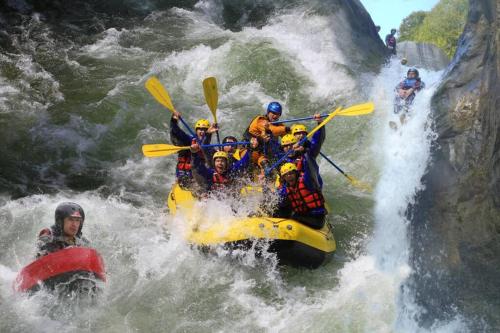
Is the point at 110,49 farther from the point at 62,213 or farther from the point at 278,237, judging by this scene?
the point at 278,237

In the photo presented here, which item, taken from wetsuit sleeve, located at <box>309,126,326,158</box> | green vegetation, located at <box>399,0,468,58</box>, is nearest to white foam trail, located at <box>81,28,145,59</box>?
wetsuit sleeve, located at <box>309,126,326,158</box>

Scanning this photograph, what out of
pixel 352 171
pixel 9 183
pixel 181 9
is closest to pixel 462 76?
pixel 352 171

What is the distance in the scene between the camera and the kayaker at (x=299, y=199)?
17.5 ft

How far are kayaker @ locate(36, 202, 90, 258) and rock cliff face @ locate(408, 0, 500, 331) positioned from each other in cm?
328

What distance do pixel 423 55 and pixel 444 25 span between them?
12662mm

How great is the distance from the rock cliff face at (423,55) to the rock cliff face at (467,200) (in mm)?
13854

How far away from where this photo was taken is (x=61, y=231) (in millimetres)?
4883

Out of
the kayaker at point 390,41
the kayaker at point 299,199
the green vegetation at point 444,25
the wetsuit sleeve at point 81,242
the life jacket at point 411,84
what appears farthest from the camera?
the green vegetation at point 444,25

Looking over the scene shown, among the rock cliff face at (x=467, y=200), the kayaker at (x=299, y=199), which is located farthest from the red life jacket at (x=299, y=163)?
the rock cliff face at (x=467, y=200)

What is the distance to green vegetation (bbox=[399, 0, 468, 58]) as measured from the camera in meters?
30.9

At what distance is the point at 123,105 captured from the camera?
30.5ft

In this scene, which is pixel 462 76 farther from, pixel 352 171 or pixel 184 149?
pixel 184 149

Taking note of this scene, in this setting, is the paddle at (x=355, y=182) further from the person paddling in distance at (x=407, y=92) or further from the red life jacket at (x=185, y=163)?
the person paddling in distance at (x=407, y=92)

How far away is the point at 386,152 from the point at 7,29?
7259 mm
